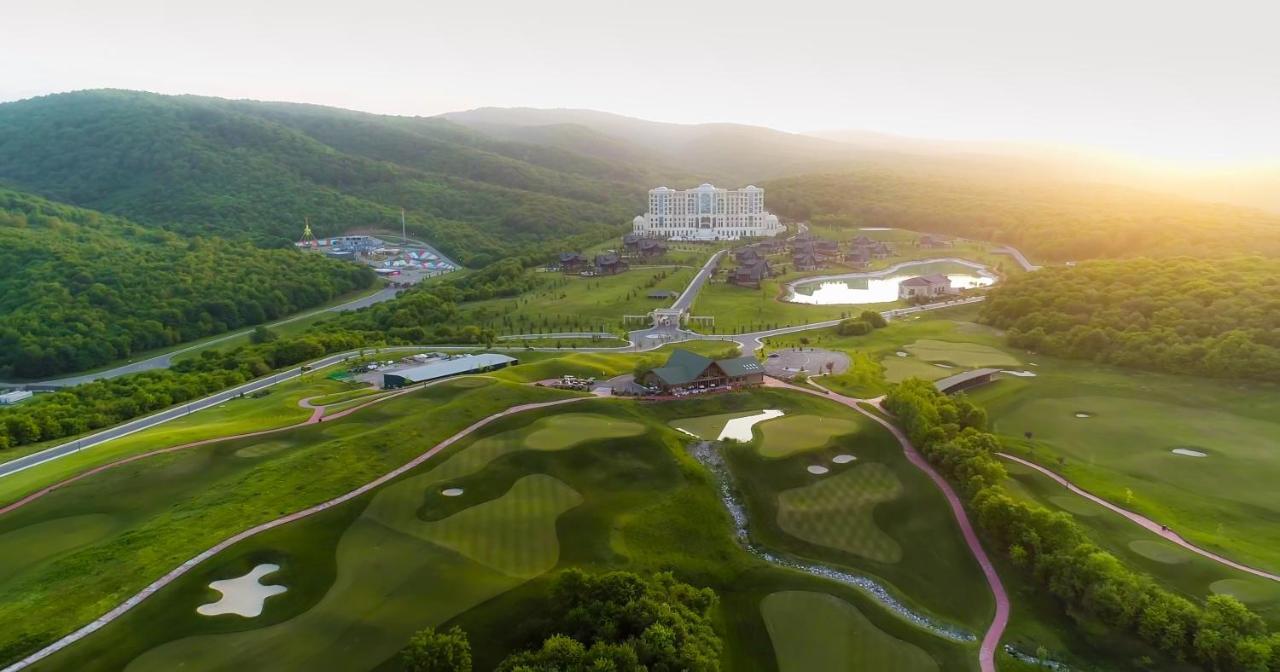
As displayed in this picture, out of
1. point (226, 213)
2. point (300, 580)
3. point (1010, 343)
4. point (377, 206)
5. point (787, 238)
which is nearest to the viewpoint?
point (300, 580)

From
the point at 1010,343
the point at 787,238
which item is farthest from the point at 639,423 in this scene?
the point at 787,238

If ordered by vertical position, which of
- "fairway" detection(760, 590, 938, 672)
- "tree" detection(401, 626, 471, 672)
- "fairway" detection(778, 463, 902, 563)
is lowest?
"fairway" detection(760, 590, 938, 672)

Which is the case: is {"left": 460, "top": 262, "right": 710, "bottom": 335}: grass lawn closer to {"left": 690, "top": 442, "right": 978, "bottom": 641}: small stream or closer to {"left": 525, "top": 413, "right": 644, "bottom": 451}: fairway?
{"left": 525, "top": 413, "right": 644, "bottom": 451}: fairway

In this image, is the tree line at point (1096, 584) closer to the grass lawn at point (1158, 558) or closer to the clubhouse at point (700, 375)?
the grass lawn at point (1158, 558)

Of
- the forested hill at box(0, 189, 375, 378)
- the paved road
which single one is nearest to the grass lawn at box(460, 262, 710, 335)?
the paved road

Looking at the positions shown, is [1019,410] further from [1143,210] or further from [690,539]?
[1143,210]
